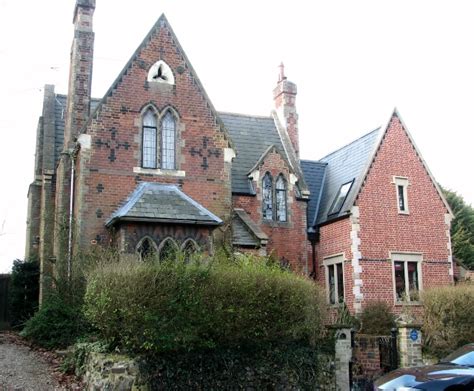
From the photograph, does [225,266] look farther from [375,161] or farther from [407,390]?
[375,161]

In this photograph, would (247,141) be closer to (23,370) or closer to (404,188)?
(404,188)

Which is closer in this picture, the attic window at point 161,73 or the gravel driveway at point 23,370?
the gravel driveway at point 23,370

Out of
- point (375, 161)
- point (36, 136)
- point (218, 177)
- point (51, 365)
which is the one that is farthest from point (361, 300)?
point (36, 136)

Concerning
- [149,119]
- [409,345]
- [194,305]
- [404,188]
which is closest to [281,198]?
[404,188]

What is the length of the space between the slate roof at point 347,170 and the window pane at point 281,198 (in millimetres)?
1735

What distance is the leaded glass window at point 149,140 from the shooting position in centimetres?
2014

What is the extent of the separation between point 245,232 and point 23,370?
9.69 meters

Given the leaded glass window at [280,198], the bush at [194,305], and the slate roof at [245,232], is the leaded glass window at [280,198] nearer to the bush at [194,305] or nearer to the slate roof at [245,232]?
the slate roof at [245,232]

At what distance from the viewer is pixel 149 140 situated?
2027 cm

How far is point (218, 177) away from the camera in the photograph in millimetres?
20844

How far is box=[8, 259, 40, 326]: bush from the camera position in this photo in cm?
2283

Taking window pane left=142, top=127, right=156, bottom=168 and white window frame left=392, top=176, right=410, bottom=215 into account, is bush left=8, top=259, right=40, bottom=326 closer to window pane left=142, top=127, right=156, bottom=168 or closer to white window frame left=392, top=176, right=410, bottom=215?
window pane left=142, top=127, right=156, bottom=168

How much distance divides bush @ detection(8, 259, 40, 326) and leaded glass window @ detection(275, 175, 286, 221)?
9.98 metres

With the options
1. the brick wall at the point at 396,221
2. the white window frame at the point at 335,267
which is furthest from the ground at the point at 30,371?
the brick wall at the point at 396,221
